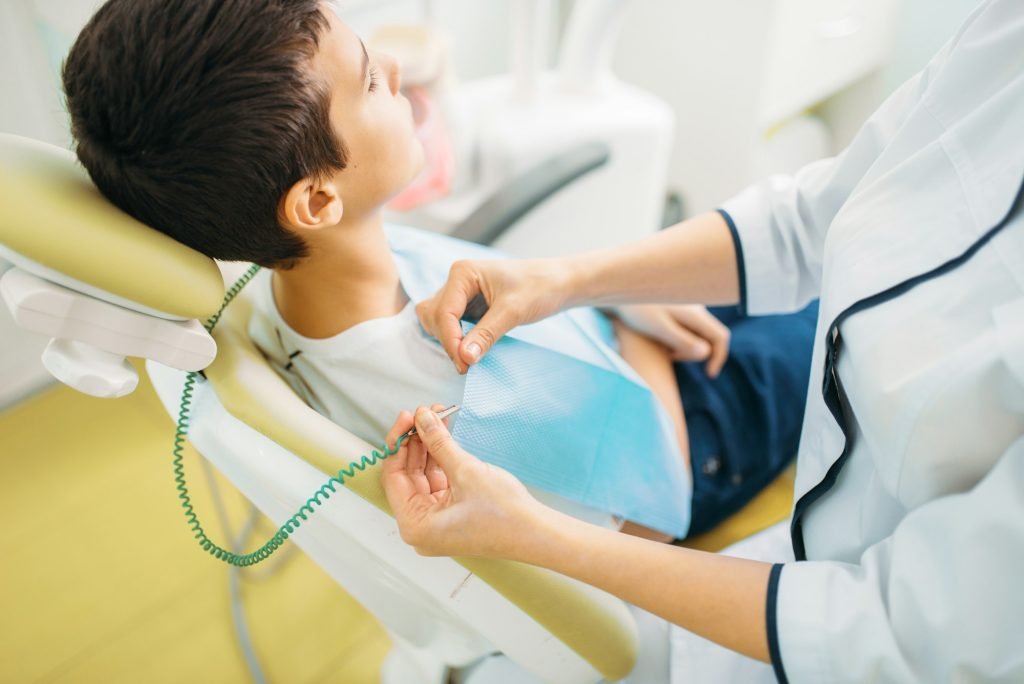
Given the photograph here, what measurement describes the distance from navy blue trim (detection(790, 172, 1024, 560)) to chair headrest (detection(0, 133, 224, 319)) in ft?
1.91

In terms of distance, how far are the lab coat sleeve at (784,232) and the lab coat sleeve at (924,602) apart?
0.43 metres

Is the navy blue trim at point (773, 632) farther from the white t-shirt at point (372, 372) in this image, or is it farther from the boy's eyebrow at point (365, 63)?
the boy's eyebrow at point (365, 63)

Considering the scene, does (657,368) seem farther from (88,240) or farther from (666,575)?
(88,240)

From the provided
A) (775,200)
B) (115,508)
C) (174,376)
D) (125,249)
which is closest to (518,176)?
(775,200)

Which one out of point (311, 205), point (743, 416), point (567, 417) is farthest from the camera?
point (743, 416)

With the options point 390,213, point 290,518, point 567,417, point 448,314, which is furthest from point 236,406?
point 390,213

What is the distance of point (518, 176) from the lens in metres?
1.44

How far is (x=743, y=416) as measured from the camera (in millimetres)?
1131

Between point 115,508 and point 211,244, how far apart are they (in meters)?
0.95

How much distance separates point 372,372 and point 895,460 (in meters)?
0.53

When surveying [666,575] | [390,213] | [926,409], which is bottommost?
[390,213]

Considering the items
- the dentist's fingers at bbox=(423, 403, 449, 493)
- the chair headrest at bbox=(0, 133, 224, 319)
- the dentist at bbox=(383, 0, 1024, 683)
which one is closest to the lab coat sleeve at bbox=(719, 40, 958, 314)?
the dentist at bbox=(383, 0, 1024, 683)

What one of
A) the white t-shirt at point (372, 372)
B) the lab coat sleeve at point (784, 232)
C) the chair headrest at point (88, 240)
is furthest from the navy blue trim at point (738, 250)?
the chair headrest at point (88, 240)

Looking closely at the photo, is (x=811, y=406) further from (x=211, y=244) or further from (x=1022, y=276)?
(x=211, y=244)
